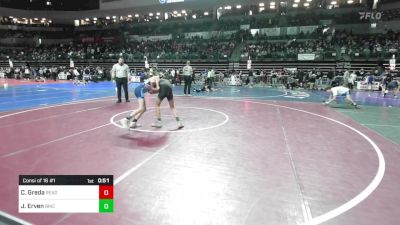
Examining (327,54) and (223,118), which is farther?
(327,54)

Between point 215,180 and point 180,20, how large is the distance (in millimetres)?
38319

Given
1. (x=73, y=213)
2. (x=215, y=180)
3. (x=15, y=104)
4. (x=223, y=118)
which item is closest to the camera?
(x=73, y=213)

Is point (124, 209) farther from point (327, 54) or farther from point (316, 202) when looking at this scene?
point (327, 54)

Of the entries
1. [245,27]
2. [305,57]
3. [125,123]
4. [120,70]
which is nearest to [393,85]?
[305,57]

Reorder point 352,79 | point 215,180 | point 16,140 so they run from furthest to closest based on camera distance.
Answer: point 352,79
point 16,140
point 215,180

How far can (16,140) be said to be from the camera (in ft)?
22.8

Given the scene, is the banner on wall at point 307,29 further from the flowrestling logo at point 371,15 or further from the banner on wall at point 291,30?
the flowrestling logo at point 371,15

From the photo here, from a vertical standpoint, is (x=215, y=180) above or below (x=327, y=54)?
below

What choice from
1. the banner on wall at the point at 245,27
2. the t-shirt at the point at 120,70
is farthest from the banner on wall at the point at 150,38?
the t-shirt at the point at 120,70

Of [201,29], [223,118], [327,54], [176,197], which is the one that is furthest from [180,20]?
[176,197]
